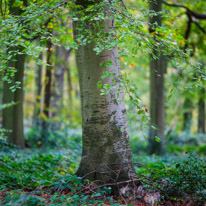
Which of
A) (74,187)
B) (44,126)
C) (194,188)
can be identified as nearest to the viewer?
(194,188)

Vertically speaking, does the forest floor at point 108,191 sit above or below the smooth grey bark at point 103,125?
below

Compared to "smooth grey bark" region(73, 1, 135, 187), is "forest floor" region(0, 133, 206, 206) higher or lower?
lower

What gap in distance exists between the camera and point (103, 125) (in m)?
4.18

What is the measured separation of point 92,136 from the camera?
168 inches

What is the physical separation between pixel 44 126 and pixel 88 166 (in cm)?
597

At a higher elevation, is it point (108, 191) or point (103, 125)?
point (103, 125)

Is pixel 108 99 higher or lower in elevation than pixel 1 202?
higher

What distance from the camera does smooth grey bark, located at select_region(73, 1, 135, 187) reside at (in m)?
4.16

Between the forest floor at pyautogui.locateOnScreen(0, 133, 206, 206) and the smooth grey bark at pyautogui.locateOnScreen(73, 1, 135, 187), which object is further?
the smooth grey bark at pyautogui.locateOnScreen(73, 1, 135, 187)

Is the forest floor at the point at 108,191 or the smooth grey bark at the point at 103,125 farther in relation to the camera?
the smooth grey bark at the point at 103,125

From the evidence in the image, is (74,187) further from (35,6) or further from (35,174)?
(35,6)

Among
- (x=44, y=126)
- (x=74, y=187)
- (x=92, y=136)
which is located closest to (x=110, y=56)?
(x=92, y=136)

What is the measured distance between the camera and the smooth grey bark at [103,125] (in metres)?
4.16

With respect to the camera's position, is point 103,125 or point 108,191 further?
point 103,125
